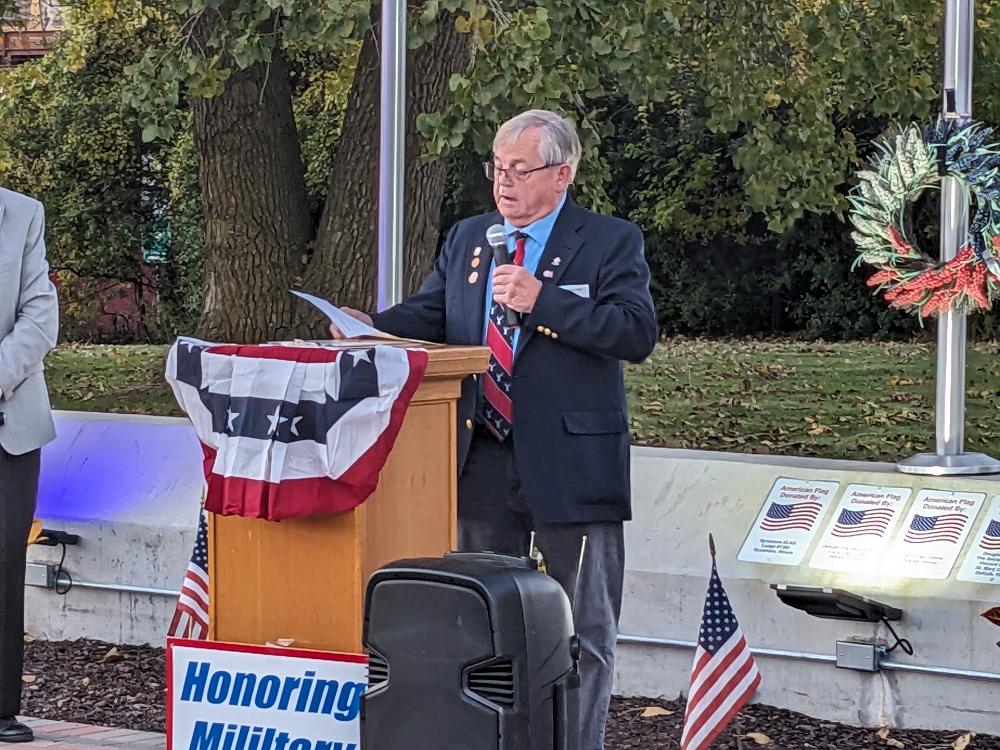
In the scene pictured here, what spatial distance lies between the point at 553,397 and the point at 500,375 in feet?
0.54

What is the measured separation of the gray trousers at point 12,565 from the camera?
536 centimetres

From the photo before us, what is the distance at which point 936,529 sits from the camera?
559 cm

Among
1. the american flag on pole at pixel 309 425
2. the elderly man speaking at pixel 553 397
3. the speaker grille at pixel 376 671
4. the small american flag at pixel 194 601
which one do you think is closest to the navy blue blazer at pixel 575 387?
the elderly man speaking at pixel 553 397

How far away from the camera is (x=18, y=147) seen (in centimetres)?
1716

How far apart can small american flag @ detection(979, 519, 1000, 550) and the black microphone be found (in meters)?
2.16

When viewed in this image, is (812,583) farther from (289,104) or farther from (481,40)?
(289,104)

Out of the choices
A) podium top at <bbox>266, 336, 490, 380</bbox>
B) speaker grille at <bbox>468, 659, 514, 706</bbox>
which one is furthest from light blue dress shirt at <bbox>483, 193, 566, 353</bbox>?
speaker grille at <bbox>468, 659, 514, 706</bbox>

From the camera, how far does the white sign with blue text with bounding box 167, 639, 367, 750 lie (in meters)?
3.56

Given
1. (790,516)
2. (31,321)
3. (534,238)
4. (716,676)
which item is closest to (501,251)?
Result: (534,238)

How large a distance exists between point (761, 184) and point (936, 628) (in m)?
5.05

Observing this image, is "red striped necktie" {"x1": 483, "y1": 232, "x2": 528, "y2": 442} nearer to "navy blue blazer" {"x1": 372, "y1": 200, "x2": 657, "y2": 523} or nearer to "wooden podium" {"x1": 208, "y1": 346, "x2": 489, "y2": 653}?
"navy blue blazer" {"x1": 372, "y1": 200, "x2": 657, "y2": 523}

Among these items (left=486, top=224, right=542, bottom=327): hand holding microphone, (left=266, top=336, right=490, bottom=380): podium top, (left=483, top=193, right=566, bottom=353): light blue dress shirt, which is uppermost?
(left=483, top=193, right=566, bottom=353): light blue dress shirt

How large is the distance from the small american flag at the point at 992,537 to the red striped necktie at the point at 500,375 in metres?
2.01

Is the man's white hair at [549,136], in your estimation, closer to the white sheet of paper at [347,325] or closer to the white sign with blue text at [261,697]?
the white sheet of paper at [347,325]
